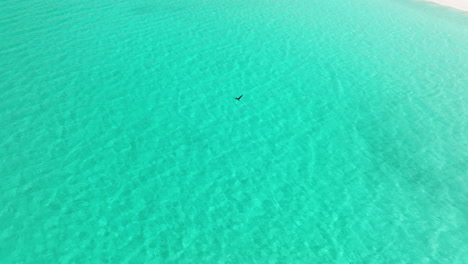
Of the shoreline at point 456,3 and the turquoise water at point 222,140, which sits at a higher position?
the turquoise water at point 222,140

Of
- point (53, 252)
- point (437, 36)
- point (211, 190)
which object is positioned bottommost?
point (437, 36)

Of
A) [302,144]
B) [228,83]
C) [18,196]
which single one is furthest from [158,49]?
[18,196]

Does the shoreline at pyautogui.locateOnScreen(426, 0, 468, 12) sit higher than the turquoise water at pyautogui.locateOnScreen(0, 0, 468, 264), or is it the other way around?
the turquoise water at pyautogui.locateOnScreen(0, 0, 468, 264)

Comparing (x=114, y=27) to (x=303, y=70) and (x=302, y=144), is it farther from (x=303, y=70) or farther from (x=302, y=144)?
(x=302, y=144)

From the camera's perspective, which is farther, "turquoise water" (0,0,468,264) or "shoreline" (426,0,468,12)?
"shoreline" (426,0,468,12)

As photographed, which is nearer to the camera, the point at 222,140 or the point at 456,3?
the point at 222,140

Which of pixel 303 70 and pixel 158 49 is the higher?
pixel 158 49

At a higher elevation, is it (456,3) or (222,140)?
(222,140)

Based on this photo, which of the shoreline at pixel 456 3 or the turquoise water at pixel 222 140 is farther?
the shoreline at pixel 456 3
